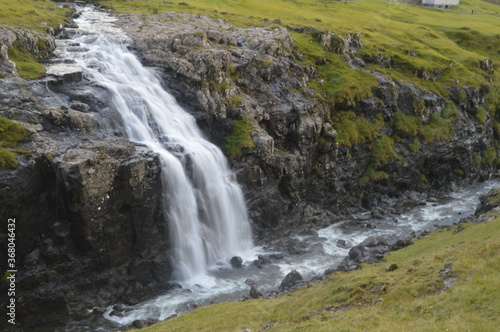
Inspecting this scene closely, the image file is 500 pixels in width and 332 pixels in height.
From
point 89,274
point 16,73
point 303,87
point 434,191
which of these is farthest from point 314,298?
point 434,191

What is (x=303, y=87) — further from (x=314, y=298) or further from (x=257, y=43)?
(x=314, y=298)

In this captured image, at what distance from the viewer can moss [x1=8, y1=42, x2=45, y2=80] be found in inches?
1937

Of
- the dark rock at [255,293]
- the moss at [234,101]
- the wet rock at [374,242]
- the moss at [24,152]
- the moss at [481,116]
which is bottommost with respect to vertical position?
the dark rock at [255,293]

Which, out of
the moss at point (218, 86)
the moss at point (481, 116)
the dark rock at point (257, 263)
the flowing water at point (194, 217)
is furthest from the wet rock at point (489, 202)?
the moss at point (218, 86)

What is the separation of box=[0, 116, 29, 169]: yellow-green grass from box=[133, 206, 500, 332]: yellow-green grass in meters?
16.6

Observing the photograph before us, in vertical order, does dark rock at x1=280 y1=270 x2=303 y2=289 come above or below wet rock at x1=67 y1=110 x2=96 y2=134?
below

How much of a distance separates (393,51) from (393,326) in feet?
259

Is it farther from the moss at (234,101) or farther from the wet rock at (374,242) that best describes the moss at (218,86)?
the wet rock at (374,242)

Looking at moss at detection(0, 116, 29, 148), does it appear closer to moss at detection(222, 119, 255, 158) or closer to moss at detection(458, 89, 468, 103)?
moss at detection(222, 119, 255, 158)

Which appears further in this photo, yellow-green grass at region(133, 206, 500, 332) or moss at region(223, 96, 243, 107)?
moss at region(223, 96, 243, 107)

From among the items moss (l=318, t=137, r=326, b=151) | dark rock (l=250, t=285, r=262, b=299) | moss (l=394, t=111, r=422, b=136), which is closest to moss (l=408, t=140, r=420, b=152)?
moss (l=394, t=111, r=422, b=136)

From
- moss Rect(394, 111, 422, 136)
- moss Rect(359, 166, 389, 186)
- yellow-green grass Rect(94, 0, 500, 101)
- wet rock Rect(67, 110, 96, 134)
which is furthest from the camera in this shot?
yellow-green grass Rect(94, 0, 500, 101)

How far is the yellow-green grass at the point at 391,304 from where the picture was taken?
71.3 feet

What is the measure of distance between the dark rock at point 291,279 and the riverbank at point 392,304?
438 centimetres
